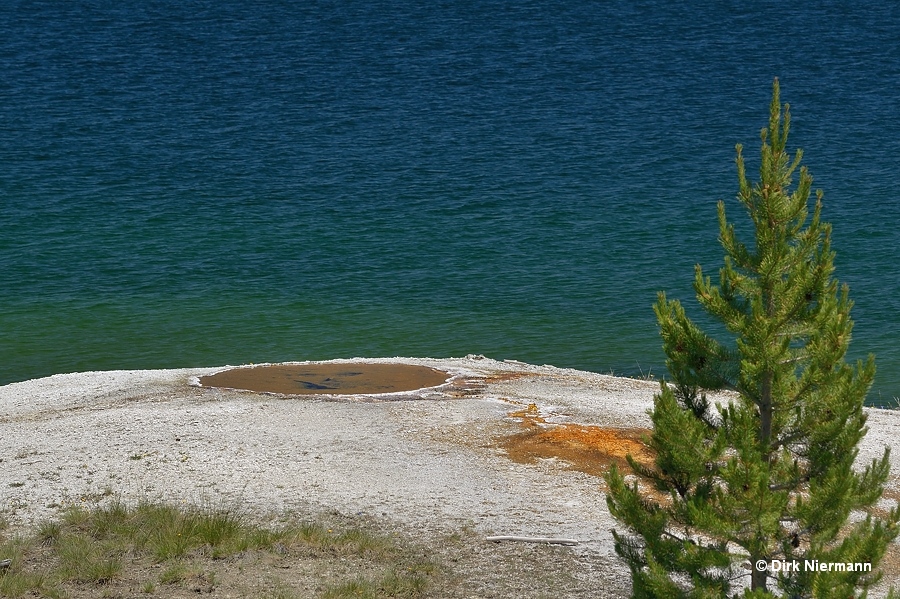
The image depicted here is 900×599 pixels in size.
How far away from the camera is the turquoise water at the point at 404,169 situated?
38156 millimetres

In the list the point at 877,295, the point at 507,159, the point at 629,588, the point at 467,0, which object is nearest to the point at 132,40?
the point at 467,0

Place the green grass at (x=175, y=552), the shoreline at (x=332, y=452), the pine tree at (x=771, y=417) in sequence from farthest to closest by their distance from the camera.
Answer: the shoreline at (x=332, y=452)
the green grass at (x=175, y=552)
the pine tree at (x=771, y=417)

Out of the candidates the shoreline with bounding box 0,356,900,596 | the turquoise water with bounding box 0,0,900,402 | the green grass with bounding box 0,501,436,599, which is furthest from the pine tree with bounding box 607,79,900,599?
the turquoise water with bounding box 0,0,900,402

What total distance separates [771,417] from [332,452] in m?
9.87

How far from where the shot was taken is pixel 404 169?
191 feet

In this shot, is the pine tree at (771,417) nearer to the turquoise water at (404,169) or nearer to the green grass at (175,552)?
the green grass at (175,552)

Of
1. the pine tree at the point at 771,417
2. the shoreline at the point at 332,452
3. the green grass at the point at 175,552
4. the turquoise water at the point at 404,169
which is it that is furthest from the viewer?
the turquoise water at the point at 404,169

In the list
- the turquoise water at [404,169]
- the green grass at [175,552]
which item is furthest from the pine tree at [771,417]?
the turquoise water at [404,169]

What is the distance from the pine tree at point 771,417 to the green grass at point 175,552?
14.9ft

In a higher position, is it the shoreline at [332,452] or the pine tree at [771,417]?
the pine tree at [771,417]

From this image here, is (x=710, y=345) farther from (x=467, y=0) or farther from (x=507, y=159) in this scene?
(x=467, y=0)

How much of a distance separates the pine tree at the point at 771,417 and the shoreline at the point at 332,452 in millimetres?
3951

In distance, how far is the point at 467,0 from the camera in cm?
9356

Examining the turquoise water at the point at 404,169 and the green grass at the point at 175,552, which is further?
the turquoise water at the point at 404,169
